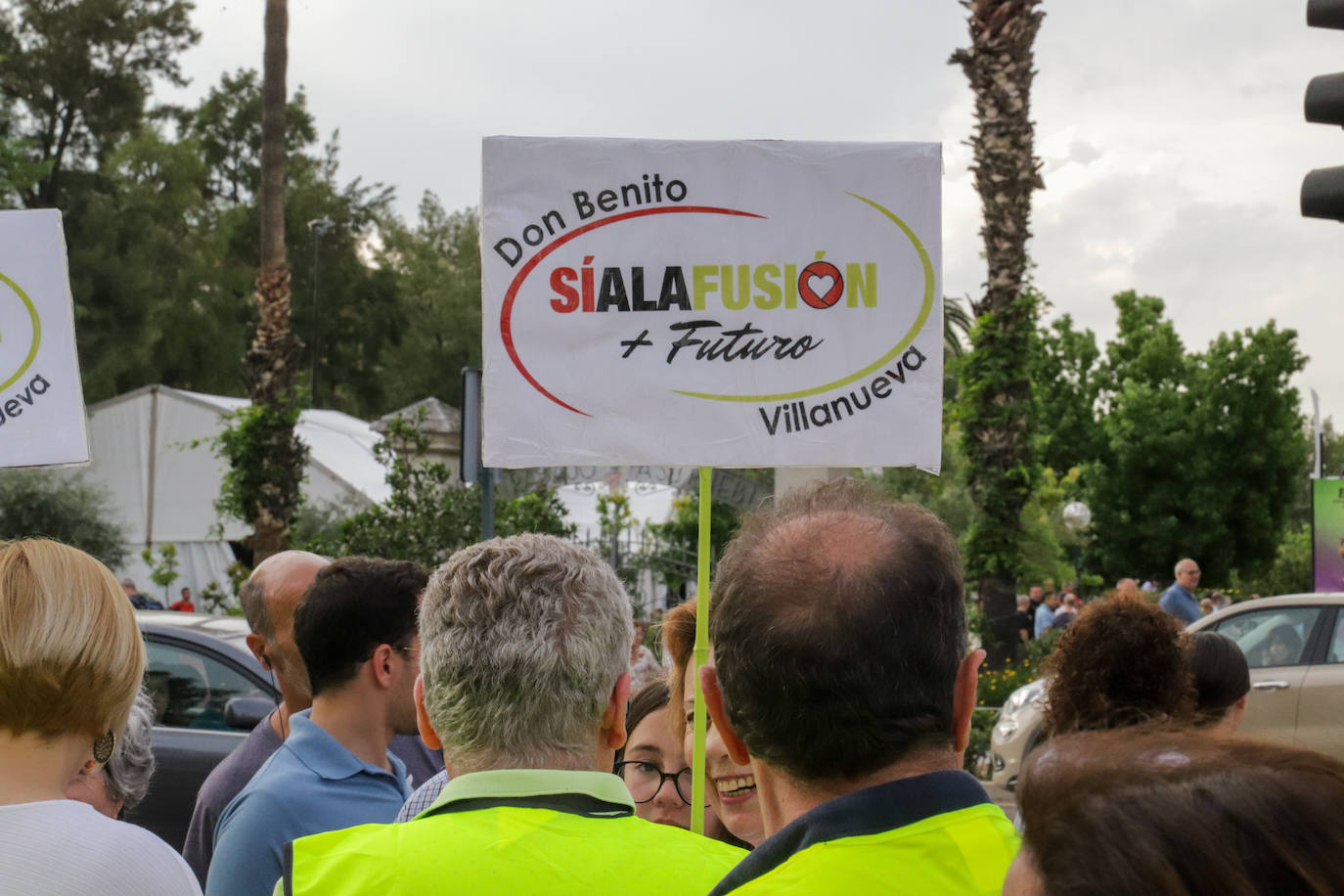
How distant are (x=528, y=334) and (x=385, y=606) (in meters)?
0.75

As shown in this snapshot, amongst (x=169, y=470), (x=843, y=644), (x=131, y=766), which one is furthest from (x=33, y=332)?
(x=169, y=470)

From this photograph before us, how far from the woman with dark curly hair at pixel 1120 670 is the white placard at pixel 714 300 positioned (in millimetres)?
578

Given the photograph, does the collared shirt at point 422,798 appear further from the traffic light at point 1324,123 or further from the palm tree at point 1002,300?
the palm tree at point 1002,300

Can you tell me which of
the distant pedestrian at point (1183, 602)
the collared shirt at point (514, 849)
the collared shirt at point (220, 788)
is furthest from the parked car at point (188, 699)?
the distant pedestrian at point (1183, 602)

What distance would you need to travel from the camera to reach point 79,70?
3322cm

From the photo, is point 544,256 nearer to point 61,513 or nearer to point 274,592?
point 274,592

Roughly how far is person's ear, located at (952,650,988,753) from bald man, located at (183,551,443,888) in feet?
7.30

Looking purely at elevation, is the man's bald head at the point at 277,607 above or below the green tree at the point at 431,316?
below

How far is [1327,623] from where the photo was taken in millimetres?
9156

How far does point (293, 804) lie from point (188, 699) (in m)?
4.37

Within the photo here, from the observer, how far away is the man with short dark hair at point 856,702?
1.56 meters

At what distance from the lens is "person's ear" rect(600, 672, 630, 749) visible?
7.08ft

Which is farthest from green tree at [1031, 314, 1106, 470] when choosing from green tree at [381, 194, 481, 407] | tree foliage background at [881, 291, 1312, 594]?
green tree at [381, 194, 481, 407]

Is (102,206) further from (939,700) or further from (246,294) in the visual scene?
(939,700)
